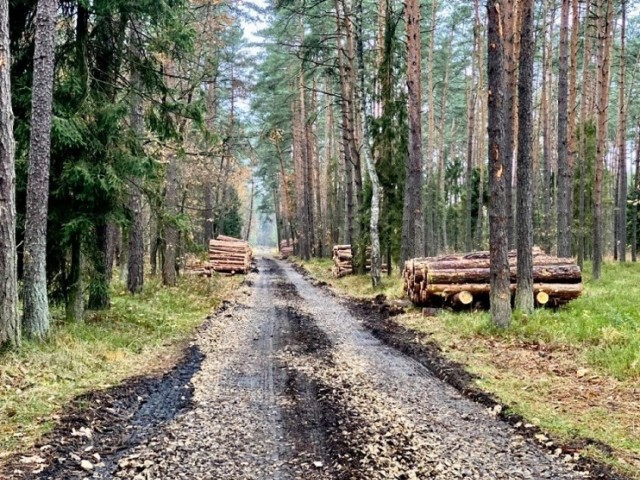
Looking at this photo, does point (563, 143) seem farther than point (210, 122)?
No

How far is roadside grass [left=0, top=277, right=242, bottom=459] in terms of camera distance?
509cm

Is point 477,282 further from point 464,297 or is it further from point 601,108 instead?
point 601,108

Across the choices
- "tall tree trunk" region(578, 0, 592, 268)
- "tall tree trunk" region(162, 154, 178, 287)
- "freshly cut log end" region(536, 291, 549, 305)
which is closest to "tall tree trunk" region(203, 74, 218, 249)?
"tall tree trunk" region(162, 154, 178, 287)

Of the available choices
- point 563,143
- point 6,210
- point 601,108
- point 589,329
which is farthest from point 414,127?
point 6,210

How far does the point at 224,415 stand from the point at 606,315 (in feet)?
25.8

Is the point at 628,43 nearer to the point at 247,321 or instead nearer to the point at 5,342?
the point at 247,321

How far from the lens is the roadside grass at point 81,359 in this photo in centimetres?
509

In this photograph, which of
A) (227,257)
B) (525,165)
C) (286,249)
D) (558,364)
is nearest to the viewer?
(558,364)

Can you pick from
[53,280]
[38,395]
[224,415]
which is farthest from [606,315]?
[53,280]

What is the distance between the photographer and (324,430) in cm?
490

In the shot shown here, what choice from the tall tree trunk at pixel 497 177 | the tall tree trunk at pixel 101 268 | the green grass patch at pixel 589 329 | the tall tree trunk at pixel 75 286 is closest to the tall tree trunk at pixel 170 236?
the tall tree trunk at pixel 101 268

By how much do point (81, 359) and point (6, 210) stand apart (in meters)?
2.16

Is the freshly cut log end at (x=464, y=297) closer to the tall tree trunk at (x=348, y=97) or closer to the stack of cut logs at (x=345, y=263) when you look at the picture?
the tall tree trunk at (x=348, y=97)

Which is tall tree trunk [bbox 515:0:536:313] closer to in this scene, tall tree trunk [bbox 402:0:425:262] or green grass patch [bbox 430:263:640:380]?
green grass patch [bbox 430:263:640:380]
